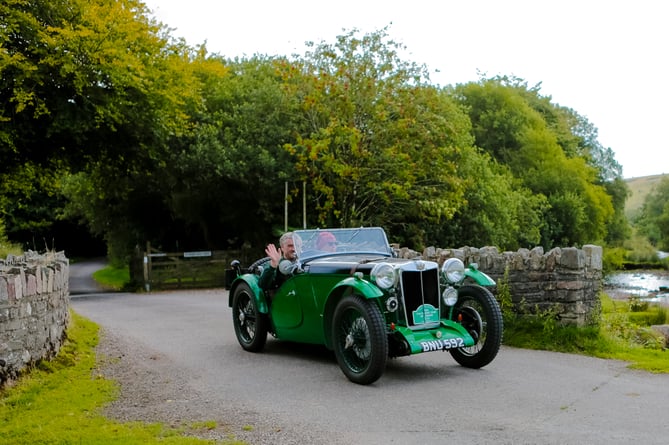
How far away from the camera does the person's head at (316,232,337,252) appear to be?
9242mm

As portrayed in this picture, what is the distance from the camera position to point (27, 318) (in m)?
7.65

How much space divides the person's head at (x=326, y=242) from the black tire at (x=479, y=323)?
183 cm

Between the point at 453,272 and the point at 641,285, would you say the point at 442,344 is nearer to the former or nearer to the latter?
the point at 453,272

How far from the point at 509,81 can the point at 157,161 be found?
3607 centimetres

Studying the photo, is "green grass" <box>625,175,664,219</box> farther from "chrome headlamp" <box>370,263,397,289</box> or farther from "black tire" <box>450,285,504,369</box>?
"chrome headlamp" <box>370,263,397,289</box>

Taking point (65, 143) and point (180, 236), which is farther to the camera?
point (180, 236)

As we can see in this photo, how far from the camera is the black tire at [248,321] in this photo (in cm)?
958

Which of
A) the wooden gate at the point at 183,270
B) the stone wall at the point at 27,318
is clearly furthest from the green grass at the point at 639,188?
the stone wall at the point at 27,318

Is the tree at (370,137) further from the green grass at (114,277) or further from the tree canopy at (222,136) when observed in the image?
the green grass at (114,277)

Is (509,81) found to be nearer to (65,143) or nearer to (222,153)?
(222,153)

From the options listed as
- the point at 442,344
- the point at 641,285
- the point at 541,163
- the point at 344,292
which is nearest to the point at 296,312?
the point at 344,292

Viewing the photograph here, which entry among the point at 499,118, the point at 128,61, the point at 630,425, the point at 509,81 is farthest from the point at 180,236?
the point at 509,81

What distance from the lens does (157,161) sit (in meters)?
24.6

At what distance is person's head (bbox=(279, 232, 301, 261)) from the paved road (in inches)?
52.4
